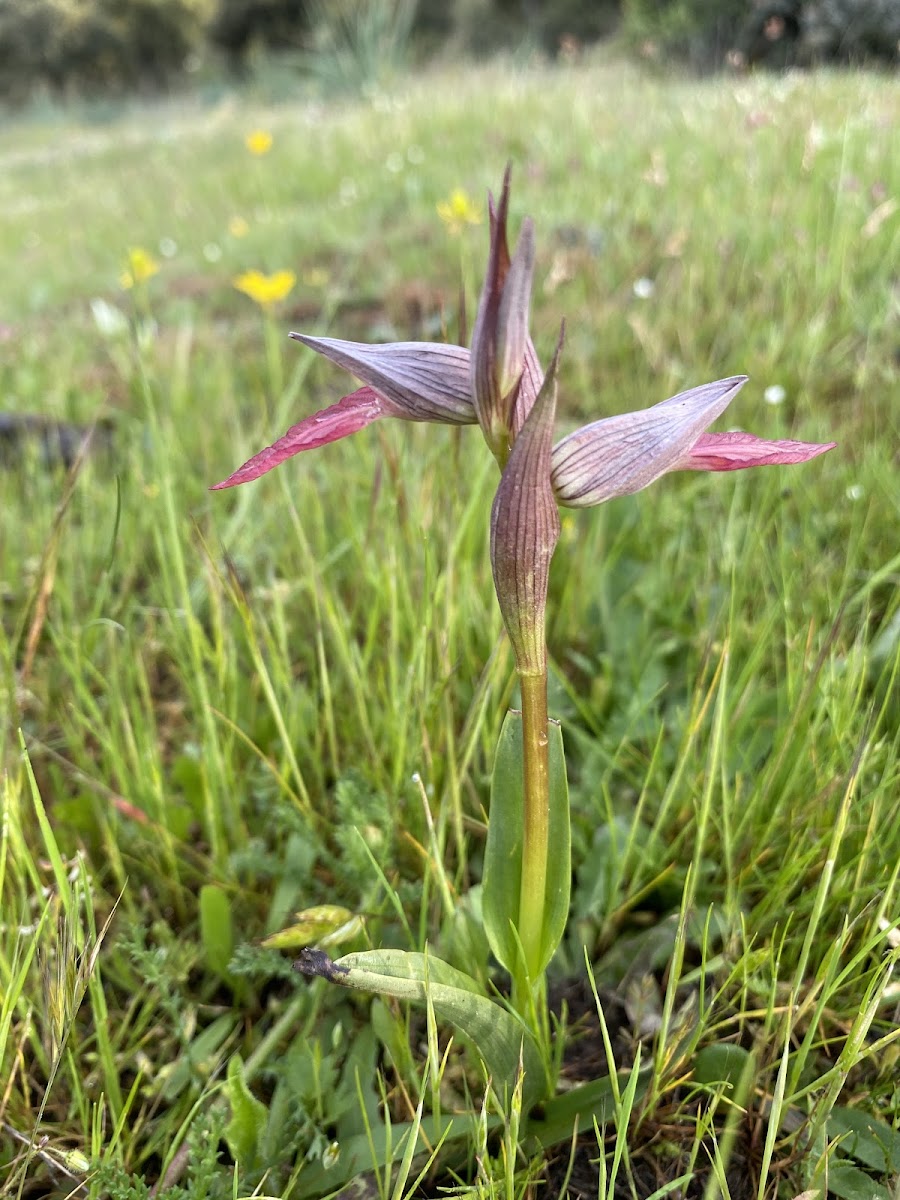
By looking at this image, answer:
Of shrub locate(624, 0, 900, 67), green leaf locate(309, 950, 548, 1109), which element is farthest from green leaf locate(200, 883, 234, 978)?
shrub locate(624, 0, 900, 67)

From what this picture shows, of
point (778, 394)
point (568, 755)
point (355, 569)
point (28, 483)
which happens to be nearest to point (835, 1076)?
point (568, 755)

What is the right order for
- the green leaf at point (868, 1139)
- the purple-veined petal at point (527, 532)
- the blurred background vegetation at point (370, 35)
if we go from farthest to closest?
the blurred background vegetation at point (370, 35)
the green leaf at point (868, 1139)
the purple-veined petal at point (527, 532)

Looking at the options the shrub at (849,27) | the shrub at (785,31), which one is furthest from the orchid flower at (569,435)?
the shrub at (849,27)

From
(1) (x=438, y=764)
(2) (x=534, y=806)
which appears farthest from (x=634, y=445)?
(1) (x=438, y=764)

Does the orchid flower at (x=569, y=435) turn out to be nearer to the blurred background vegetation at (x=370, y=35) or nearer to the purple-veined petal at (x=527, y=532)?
the purple-veined petal at (x=527, y=532)

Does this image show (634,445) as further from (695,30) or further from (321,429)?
(695,30)

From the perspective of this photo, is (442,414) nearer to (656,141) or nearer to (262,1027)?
(262,1027)
